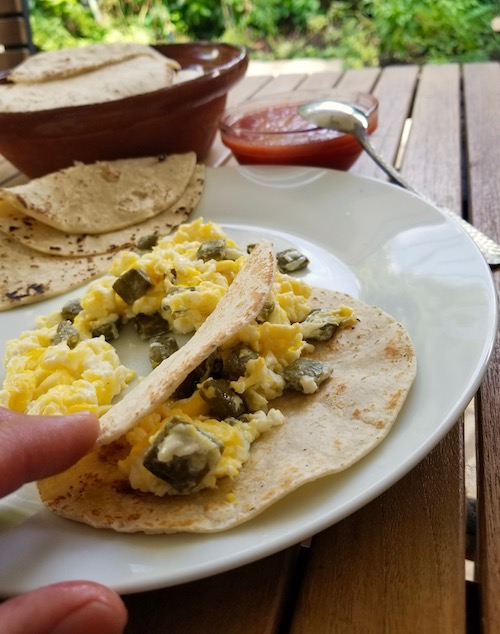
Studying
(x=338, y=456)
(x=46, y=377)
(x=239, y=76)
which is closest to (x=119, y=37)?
(x=239, y=76)

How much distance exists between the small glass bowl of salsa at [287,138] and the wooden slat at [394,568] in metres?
1.76

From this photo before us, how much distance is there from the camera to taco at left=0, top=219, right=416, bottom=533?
120 cm

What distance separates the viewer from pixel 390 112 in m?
3.55

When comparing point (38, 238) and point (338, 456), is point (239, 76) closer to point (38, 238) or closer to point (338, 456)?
point (38, 238)

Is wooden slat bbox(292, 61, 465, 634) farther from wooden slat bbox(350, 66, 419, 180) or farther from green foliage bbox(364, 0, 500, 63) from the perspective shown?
green foliage bbox(364, 0, 500, 63)

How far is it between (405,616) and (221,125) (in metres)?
2.41

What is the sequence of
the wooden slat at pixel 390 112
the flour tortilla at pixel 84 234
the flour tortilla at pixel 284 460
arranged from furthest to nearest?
the wooden slat at pixel 390 112
the flour tortilla at pixel 84 234
the flour tortilla at pixel 284 460

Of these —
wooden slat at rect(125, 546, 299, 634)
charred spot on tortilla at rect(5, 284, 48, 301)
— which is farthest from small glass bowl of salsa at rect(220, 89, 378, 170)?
wooden slat at rect(125, 546, 299, 634)

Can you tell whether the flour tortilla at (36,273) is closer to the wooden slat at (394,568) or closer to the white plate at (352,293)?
the white plate at (352,293)

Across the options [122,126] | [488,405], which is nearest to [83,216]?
[122,126]

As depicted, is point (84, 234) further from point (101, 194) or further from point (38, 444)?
point (38, 444)

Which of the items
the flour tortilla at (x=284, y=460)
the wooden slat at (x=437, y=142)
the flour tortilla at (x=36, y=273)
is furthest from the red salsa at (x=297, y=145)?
the flour tortilla at (x=284, y=460)

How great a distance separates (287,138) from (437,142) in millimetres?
866

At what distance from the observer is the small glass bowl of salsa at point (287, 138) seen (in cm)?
268
